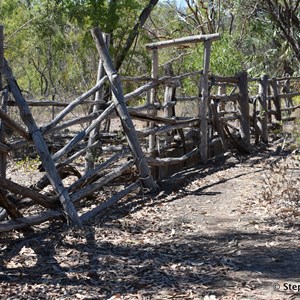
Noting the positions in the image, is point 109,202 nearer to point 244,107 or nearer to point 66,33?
point 244,107

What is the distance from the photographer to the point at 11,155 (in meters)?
10.4

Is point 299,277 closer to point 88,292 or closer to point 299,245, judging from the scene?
point 299,245

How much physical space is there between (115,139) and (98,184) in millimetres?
1654

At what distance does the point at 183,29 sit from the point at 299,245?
20.2m

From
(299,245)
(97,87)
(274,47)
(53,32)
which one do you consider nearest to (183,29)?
(274,47)

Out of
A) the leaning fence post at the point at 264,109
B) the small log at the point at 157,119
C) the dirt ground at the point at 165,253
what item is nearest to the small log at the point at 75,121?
the small log at the point at 157,119

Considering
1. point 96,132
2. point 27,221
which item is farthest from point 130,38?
point 27,221

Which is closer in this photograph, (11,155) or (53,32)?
(11,155)

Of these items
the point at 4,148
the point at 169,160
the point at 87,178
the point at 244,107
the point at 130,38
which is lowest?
the point at 169,160

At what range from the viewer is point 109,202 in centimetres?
701

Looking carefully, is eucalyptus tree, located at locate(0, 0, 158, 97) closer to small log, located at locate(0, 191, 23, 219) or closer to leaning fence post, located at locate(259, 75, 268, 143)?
leaning fence post, located at locate(259, 75, 268, 143)

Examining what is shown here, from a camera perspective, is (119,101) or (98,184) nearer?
(98,184)

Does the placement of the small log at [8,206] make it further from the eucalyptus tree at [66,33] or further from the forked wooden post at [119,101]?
the eucalyptus tree at [66,33]

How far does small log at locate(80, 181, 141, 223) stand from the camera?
648cm
